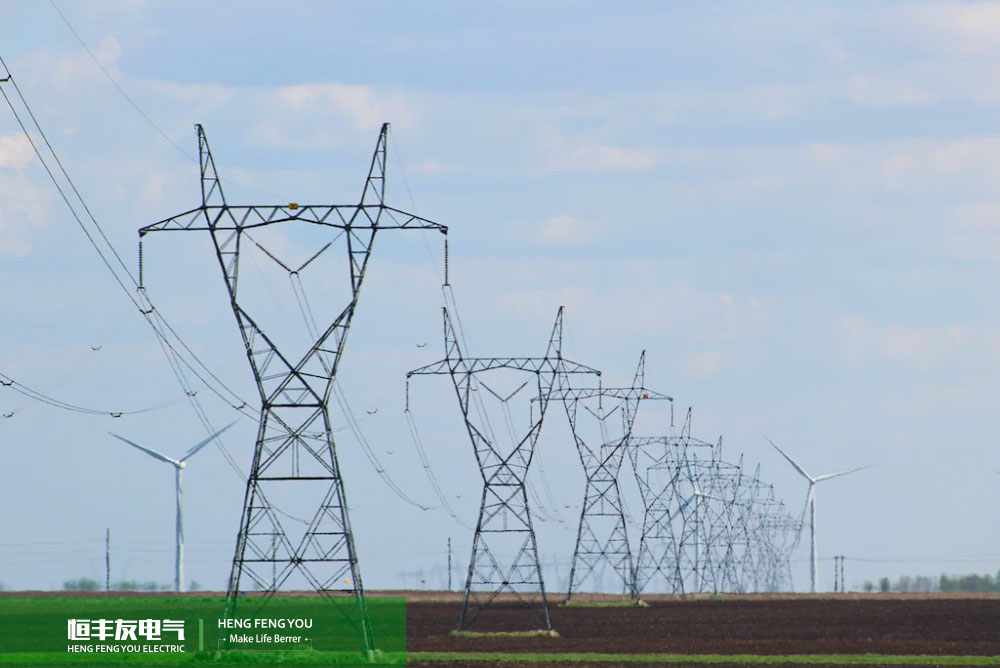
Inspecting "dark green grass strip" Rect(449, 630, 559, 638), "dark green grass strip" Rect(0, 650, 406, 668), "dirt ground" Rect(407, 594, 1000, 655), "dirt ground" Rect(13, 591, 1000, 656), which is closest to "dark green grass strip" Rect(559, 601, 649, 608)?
"dirt ground" Rect(13, 591, 1000, 656)

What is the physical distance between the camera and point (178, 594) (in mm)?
154250

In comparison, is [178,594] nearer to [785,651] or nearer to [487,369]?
[487,369]

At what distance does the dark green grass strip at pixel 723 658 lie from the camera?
2427 inches

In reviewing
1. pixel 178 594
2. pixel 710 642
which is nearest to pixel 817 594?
pixel 178 594

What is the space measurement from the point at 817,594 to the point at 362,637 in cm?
13835

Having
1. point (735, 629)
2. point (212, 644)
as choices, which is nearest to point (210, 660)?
point (212, 644)

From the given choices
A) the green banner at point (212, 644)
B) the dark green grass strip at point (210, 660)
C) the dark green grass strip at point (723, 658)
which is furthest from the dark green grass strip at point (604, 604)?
the dark green grass strip at point (210, 660)

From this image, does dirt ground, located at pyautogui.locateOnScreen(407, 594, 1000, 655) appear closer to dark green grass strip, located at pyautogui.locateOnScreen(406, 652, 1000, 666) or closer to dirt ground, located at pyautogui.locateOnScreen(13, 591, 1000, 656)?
dirt ground, located at pyautogui.locateOnScreen(13, 591, 1000, 656)

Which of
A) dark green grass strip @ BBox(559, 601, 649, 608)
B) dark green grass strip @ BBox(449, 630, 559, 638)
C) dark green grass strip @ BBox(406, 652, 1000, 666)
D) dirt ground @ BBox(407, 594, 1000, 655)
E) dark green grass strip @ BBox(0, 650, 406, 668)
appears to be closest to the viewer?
dark green grass strip @ BBox(0, 650, 406, 668)

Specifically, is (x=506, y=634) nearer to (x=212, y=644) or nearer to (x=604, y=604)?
(x=212, y=644)

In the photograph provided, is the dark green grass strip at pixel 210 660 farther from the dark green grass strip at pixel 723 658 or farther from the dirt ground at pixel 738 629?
the dirt ground at pixel 738 629

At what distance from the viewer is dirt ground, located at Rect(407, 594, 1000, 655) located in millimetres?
72000

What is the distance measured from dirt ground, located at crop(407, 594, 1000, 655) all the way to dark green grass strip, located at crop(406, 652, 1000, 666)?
320cm

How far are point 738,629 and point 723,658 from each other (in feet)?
87.1
